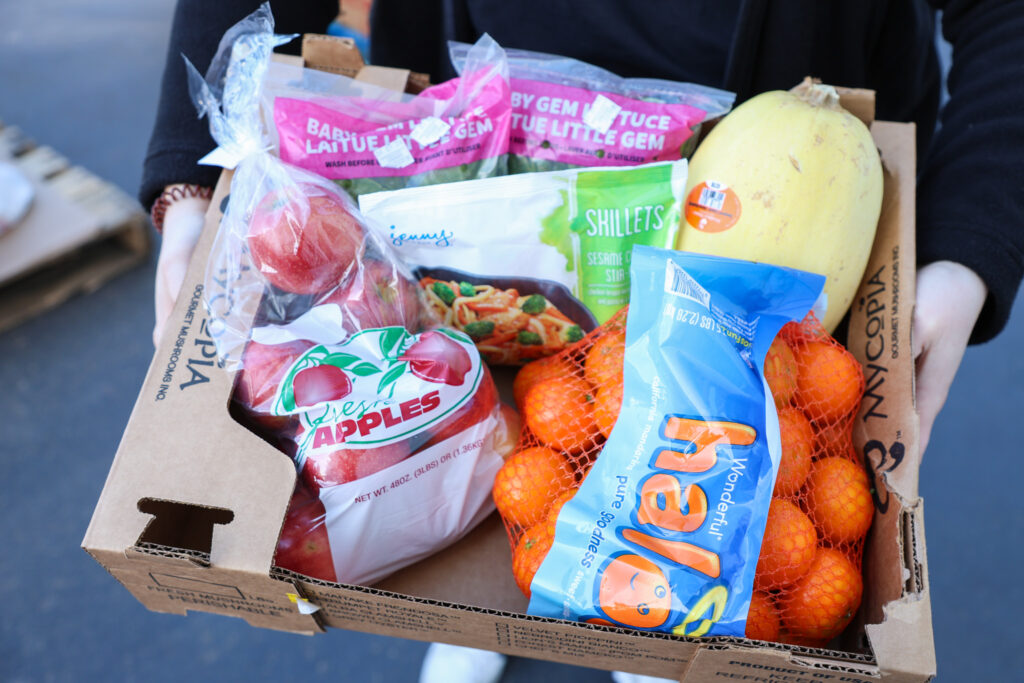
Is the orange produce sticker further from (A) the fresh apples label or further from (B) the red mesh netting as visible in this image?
(A) the fresh apples label

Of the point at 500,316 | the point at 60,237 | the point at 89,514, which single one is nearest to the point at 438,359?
the point at 500,316

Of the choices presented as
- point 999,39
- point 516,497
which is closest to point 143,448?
point 516,497

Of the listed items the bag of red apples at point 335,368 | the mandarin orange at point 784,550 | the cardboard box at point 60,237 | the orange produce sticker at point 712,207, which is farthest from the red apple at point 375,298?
the cardboard box at point 60,237

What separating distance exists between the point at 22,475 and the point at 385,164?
4.54 ft

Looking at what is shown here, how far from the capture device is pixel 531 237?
2.97ft

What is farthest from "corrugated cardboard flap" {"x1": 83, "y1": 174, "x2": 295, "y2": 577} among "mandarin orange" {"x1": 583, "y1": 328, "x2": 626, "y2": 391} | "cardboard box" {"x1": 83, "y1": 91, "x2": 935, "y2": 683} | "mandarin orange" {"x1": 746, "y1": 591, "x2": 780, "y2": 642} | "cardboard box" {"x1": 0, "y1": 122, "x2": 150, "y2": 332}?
"cardboard box" {"x1": 0, "y1": 122, "x2": 150, "y2": 332}

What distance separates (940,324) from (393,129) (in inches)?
29.1

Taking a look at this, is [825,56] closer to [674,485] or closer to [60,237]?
[674,485]

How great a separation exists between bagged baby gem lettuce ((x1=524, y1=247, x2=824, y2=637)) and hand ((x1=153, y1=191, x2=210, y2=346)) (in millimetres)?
593

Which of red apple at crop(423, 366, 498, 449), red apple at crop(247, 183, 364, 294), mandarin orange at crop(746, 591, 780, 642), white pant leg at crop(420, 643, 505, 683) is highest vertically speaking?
red apple at crop(247, 183, 364, 294)

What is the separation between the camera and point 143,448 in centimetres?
71

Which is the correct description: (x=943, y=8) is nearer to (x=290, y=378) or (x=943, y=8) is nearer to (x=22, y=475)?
(x=290, y=378)

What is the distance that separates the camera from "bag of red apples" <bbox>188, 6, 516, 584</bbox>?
2.43 feet

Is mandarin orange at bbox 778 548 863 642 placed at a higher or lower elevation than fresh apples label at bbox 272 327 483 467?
lower
